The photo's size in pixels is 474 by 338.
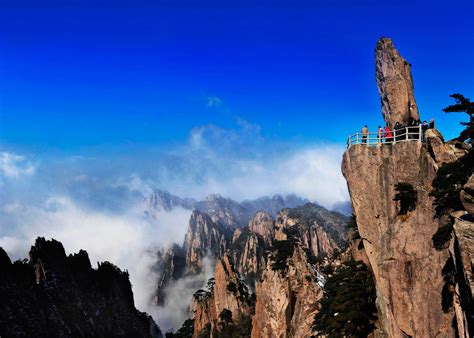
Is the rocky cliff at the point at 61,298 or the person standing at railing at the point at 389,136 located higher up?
the person standing at railing at the point at 389,136

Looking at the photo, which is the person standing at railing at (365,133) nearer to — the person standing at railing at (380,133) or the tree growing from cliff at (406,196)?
the person standing at railing at (380,133)

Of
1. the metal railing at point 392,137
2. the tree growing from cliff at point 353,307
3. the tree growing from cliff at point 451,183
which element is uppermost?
the metal railing at point 392,137

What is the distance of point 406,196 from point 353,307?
14309mm

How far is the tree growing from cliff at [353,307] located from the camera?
44.0 m

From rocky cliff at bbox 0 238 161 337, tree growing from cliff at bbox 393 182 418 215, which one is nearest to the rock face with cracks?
tree growing from cliff at bbox 393 182 418 215

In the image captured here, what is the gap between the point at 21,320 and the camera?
6278 centimetres

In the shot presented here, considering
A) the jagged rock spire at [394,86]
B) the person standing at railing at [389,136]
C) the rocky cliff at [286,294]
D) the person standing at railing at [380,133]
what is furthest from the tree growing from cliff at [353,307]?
the rocky cliff at [286,294]

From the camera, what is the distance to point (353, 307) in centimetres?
4444

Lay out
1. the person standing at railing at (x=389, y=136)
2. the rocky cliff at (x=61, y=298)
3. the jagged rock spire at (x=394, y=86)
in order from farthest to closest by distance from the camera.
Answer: the rocky cliff at (x=61, y=298) → the jagged rock spire at (x=394, y=86) → the person standing at railing at (x=389, y=136)

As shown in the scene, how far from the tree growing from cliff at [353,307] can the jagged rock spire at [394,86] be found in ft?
61.4

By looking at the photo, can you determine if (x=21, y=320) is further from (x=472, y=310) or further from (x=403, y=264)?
(x=472, y=310)

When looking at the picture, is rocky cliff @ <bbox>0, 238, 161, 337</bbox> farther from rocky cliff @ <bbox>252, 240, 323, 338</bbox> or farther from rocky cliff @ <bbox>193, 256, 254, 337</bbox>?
rocky cliff @ <bbox>252, 240, 323, 338</bbox>

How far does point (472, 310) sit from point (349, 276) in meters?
26.5

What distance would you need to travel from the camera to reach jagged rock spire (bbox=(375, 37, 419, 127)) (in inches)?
1964
